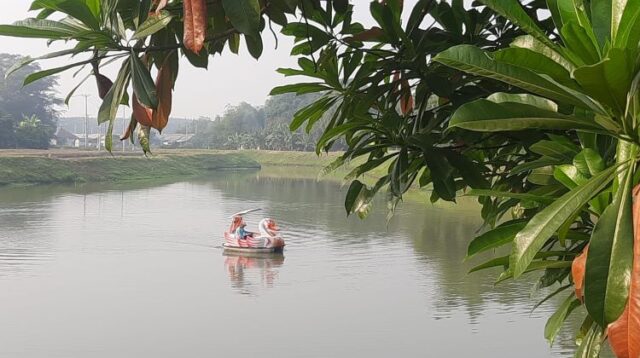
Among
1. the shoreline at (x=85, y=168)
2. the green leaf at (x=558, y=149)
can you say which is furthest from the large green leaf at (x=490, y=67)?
the shoreline at (x=85, y=168)

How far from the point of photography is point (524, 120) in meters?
0.67

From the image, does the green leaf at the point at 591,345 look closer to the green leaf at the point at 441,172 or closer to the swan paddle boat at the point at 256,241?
the green leaf at the point at 441,172

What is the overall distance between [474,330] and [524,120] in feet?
17.2

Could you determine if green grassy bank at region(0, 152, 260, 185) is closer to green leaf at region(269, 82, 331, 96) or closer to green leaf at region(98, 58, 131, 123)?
green leaf at region(269, 82, 331, 96)

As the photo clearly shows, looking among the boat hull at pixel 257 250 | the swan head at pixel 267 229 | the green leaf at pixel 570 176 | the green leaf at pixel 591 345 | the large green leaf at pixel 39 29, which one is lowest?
the boat hull at pixel 257 250

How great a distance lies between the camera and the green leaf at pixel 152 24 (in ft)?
3.25

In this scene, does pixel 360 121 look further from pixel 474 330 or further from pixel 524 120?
pixel 474 330

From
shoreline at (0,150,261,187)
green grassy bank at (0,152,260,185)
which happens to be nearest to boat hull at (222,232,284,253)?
shoreline at (0,150,261,187)

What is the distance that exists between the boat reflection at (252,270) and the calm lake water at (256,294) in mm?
23

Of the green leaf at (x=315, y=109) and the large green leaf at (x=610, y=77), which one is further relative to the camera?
the green leaf at (x=315, y=109)

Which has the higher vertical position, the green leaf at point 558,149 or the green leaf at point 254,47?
the green leaf at point 254,47

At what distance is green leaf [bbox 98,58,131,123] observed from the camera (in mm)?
1046

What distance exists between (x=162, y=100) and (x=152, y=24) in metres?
0.11

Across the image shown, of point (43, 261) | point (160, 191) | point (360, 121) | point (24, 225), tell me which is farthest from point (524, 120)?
point (160, 191)
